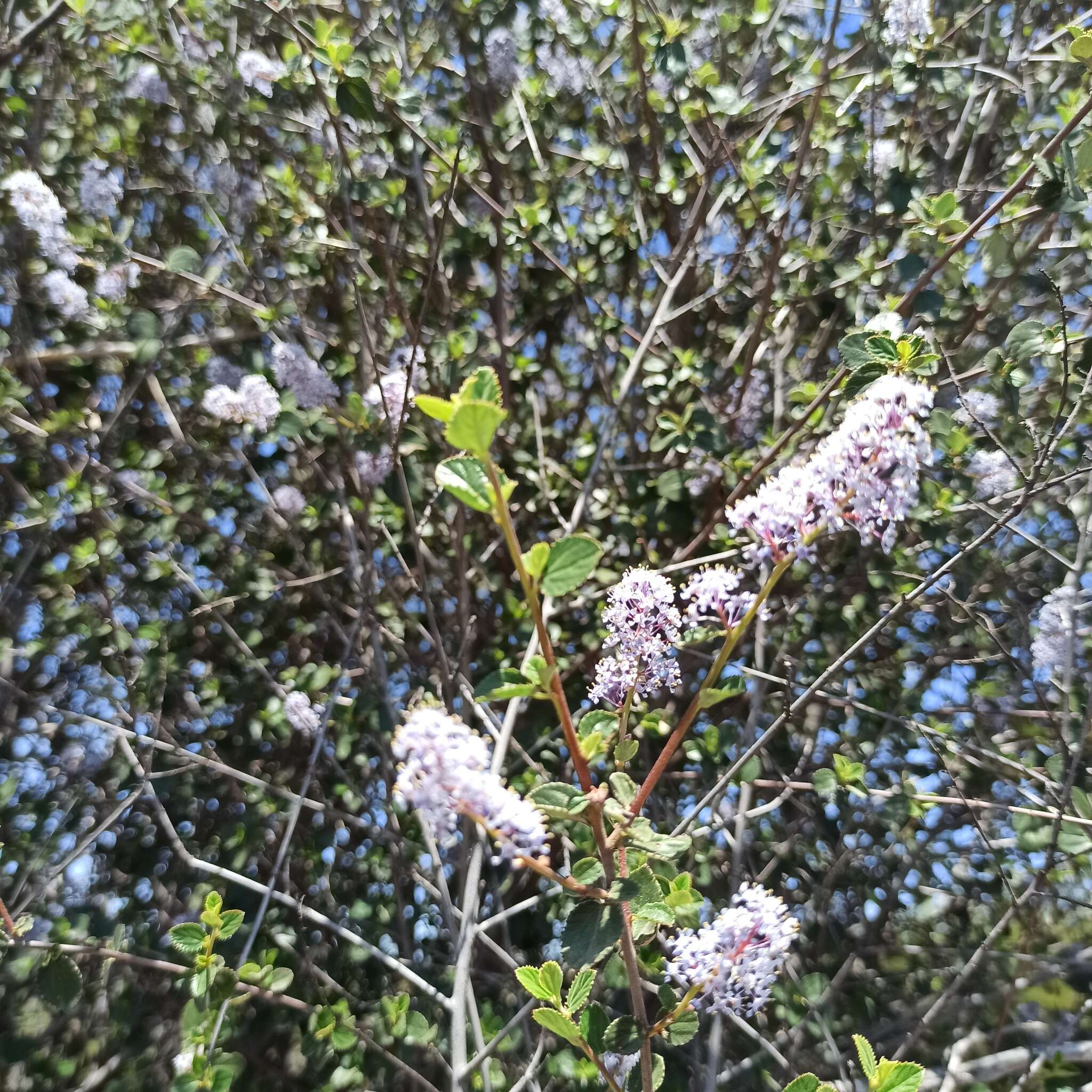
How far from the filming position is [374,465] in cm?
196

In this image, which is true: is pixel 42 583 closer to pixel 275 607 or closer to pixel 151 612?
pixel 151 612

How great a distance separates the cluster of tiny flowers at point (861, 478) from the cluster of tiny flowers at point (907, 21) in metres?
1.46

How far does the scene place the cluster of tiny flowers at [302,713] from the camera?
7.10ft

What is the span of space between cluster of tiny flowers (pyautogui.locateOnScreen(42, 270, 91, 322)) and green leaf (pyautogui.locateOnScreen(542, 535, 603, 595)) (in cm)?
207

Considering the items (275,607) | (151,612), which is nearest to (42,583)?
(151,612)

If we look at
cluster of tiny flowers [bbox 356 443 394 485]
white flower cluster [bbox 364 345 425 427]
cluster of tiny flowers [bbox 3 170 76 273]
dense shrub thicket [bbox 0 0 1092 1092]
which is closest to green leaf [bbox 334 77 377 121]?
dense shrub thicket [bbox 0 0 1092 1092]

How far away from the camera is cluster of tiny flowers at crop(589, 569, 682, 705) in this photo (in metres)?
0.99

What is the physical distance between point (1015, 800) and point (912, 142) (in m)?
1.90

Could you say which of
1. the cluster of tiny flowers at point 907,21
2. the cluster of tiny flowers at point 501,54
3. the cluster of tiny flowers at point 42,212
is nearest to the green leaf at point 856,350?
the cluster of tiny flowers at point 907,21

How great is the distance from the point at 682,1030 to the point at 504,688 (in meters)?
0.56

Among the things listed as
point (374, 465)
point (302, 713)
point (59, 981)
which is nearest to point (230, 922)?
point (59, 981)

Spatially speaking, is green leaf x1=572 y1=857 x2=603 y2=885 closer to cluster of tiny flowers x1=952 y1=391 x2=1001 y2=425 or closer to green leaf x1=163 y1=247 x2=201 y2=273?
cluster of tiny flowers x1=952 y1=391 x2=1001 y2=425

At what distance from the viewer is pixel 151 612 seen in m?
2.50

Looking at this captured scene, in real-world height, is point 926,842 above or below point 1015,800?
above
